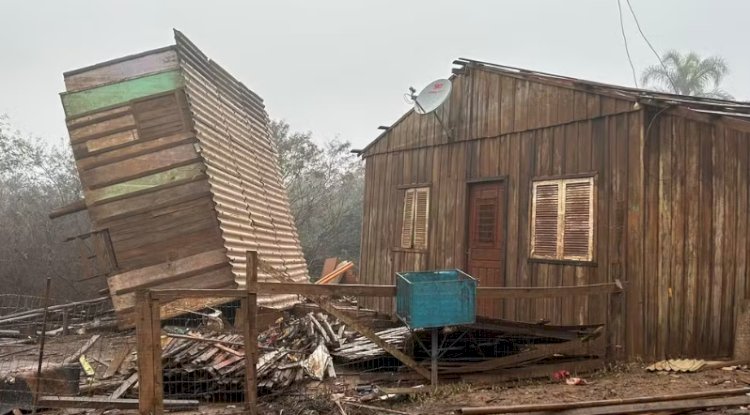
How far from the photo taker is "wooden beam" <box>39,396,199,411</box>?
538 cm

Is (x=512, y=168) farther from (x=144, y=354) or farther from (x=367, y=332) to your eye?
(x=144, y=354)

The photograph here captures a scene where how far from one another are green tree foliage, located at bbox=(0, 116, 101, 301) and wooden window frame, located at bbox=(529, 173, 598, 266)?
14644mm

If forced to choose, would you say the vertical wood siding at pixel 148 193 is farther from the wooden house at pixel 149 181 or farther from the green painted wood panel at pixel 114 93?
the green painted wood panel at pixel 114 93

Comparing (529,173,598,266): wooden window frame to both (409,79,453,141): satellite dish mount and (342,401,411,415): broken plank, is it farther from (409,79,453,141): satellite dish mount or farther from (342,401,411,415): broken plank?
(342,401,411,415): broken plank

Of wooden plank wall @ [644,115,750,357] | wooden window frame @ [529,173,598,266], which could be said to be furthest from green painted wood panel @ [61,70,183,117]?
wooden plank wall @ [644,115,750,357]

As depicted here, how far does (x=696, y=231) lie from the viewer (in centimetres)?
700

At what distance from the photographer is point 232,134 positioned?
487 inches

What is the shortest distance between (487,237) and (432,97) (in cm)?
281

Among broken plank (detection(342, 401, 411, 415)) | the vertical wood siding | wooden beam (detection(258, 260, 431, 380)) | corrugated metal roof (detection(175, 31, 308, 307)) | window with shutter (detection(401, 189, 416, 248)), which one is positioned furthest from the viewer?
window with shutter (detection(401, 189, 416, 248))

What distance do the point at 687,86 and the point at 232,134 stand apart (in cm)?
2457

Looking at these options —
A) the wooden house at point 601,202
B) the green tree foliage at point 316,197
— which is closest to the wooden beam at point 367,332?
the wooden house at point 601,202

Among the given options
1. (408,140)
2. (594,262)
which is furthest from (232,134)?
(594,262)

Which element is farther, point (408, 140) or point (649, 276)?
point (408, 140)

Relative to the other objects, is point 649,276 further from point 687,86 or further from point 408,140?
point 687,86
